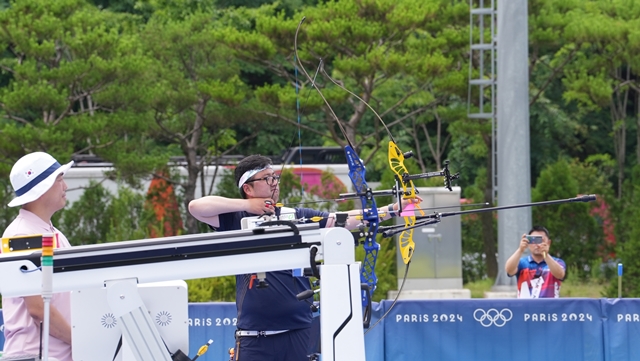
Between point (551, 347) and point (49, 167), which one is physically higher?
point (49, 167)

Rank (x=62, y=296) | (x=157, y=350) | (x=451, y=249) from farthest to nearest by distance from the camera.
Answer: (x=451, y=249), (x=62, y=296), (x=157, y=350)

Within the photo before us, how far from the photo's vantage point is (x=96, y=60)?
1689 centimetres

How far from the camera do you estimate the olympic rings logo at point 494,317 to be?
28.0 ft

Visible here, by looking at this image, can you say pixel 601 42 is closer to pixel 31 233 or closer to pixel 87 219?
pixel 87 219

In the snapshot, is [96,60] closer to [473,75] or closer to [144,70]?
[144,70]

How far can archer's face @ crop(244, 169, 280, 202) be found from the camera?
5340mm

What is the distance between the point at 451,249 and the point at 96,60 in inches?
272

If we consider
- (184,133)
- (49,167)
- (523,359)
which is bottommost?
(523,359)

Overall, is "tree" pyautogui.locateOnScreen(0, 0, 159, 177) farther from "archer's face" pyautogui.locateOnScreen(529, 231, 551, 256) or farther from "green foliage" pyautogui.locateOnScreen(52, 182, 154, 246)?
"archer's face" pyautogui.locateOnScreen(529, 231, 551, 256)

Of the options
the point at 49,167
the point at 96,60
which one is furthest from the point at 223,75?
the point at 49,167

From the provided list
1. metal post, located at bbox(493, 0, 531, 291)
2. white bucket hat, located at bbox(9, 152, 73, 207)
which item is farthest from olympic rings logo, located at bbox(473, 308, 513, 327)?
metal post, located at bbox(493, 0, 531, 291)

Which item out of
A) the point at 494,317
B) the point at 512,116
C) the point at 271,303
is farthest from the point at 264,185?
the point at 512,116

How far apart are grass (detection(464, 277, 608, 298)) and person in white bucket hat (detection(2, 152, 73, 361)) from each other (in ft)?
43.6

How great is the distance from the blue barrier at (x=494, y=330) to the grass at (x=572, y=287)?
8285mm
